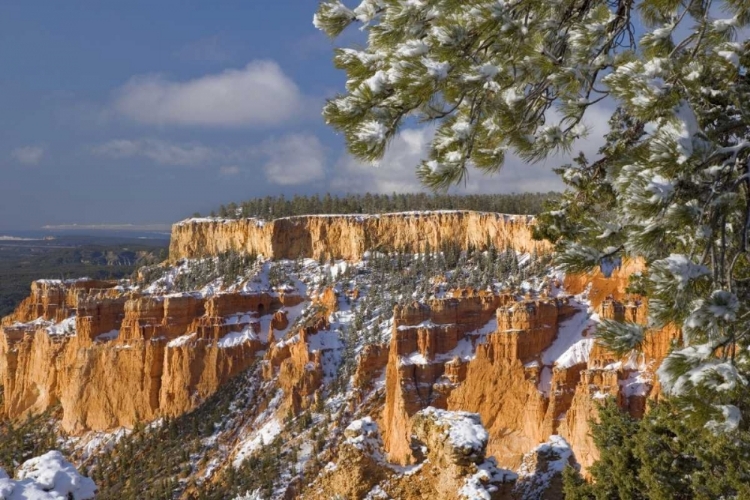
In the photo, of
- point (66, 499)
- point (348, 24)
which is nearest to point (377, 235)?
point (66, 499)

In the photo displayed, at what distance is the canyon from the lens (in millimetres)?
25984

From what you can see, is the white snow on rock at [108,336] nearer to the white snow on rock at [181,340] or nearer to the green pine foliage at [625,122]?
the white snow on rock at [181,340]

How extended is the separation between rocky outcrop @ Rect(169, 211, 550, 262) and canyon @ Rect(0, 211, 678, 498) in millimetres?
177

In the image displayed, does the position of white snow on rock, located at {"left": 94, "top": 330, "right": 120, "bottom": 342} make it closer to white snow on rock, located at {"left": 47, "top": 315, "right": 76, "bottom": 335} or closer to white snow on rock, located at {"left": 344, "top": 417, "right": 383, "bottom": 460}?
white snow on rock, located at {"left": 47, "top": 315, "right": 76, "bottom": 335}

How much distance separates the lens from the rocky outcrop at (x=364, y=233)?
2468 inches

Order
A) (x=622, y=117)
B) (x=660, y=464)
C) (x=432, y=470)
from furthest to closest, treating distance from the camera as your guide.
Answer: (x=432, y=470) < (x=660, y=464) < (x=622, y=117)

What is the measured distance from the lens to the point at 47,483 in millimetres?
9414

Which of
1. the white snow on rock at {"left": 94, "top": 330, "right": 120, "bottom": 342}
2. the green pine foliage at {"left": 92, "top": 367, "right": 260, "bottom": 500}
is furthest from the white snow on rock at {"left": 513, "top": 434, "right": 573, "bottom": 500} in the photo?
the white snow on rock at {"left": 94, "top": 330, "right": 120, "bottom": 342}

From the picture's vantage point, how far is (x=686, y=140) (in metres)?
2.96

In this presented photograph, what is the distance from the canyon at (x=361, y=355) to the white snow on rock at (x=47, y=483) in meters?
4.81

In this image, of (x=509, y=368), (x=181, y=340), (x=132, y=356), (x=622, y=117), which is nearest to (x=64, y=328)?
(x=132, y=356)

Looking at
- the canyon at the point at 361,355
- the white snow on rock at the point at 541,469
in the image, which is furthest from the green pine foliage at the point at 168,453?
the white snow on rock at the point at 541,469

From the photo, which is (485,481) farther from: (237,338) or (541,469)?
(237,338)

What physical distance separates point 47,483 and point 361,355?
30.2m
